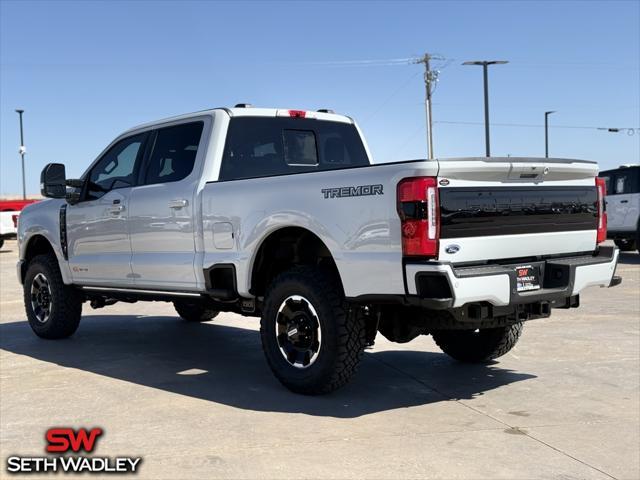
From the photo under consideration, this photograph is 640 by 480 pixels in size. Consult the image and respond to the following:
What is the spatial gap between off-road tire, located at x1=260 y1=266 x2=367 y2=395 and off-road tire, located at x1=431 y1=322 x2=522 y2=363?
1.22 meters

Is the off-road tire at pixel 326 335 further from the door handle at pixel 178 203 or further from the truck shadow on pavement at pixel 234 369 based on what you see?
the door handle at pixel 178 203

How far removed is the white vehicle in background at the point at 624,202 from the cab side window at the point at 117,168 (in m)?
12.7

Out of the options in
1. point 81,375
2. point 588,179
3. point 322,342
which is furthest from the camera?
point 81,375

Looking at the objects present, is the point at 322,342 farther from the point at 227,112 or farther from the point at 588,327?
the point at 588,327

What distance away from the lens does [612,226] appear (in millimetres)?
17875

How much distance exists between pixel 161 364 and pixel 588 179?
152 inches

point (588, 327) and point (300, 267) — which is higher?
point (300, 267)

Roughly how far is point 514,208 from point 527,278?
1.55 feet

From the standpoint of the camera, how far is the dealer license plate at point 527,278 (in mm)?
5051

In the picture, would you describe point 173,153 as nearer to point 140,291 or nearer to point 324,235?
point 140,291

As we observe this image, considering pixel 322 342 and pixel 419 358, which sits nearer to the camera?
pixel 322 342

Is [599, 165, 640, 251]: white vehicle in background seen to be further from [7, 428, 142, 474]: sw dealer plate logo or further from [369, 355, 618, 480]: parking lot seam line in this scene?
[7, 428, 142, 474]: sw dealer plate logo

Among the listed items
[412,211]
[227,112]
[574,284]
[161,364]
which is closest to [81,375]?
[161,364]

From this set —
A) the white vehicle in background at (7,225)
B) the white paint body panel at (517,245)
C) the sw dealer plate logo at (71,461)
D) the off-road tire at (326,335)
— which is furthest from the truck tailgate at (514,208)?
the white vehicle in background at (7,225)
